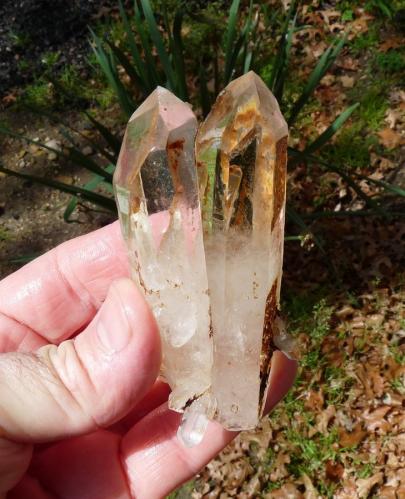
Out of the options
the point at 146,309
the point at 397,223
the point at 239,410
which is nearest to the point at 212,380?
the point at 239,410

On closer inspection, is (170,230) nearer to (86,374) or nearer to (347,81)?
(86,374)

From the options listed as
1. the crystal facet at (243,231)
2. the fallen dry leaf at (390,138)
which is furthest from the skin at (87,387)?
the fallen dry leaf at (390,138)

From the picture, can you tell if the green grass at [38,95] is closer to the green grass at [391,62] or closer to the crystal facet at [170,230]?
the green grass at [391,62]

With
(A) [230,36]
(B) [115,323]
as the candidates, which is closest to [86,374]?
(B) [115,323]

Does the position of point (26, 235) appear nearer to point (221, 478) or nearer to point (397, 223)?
point (221, 478)

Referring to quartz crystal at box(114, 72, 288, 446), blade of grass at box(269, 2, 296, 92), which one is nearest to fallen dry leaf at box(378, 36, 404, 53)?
blade of grass at box(269, 2, 296, 92)

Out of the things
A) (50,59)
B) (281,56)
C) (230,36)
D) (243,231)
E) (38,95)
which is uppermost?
(243,231)
